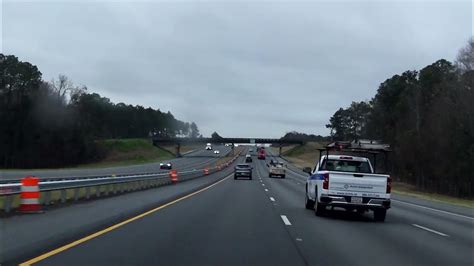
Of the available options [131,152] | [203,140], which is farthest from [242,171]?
[203,140]

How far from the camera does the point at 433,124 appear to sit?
7556cm

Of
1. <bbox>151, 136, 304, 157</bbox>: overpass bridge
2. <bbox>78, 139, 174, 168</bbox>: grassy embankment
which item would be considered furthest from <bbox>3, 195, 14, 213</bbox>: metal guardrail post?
<bbox>151, 136, 304, 157</bbox>: overpass bridge

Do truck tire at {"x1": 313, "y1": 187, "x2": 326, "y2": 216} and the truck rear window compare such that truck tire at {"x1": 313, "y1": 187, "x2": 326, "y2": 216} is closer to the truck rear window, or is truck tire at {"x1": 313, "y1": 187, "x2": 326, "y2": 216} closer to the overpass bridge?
the truck rear window

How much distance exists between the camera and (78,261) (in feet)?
33.7

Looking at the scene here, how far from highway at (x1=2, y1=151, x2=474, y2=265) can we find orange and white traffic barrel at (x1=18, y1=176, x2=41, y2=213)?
0.64 m

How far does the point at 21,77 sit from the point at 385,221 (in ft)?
317

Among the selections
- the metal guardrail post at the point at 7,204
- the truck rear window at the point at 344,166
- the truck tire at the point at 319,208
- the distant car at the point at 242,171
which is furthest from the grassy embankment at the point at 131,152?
the metal guardrail post at the point at 7,204

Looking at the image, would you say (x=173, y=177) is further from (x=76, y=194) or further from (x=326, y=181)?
(x=326, y=181)

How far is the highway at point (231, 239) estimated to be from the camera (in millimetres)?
10906

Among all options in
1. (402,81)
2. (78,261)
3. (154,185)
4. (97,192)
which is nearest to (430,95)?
(402,81)

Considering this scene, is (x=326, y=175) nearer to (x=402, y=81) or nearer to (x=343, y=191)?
(x=343, y=191)

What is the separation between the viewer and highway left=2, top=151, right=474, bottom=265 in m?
10.9

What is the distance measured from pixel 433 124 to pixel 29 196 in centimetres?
6481

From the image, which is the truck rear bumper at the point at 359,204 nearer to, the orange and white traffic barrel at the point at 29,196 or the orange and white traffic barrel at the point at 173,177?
the orange and white traffic barrel at the point at 29,196
